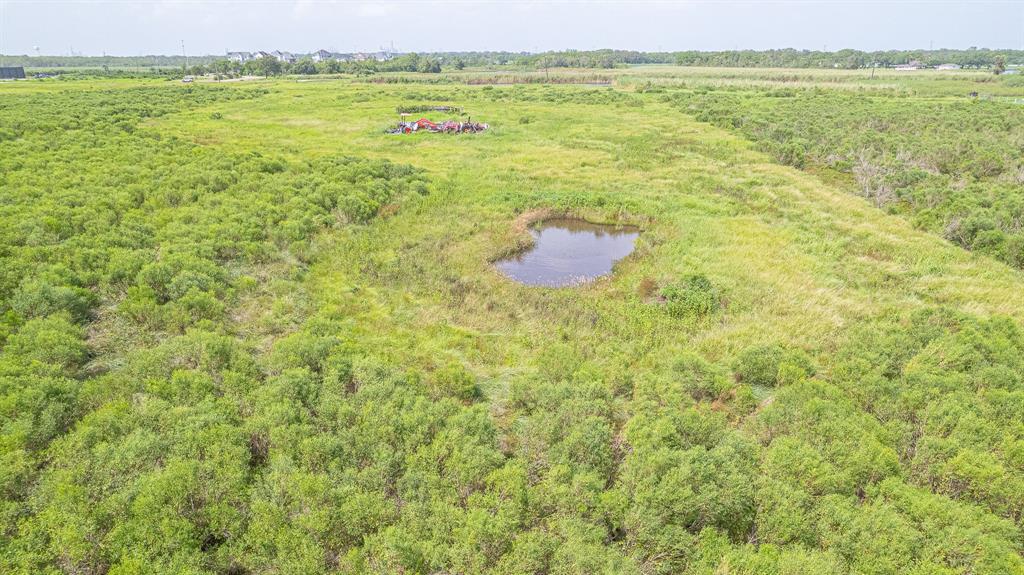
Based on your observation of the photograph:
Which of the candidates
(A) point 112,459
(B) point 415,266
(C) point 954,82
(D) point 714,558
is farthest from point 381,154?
(C) point 954,82

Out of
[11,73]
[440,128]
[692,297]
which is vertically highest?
[11,73]

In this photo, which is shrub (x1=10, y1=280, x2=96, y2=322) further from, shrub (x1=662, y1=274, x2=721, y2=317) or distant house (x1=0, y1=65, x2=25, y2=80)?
distant house (x1=0, y1=65, x2=25, y2=80)

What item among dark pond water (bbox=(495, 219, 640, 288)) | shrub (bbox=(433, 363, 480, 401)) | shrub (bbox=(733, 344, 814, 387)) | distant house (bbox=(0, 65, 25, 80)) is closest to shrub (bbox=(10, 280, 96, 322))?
shrub (bbox=(433, 363, 480, 401))

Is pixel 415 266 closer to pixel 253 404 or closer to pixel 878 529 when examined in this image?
pixel 253 404

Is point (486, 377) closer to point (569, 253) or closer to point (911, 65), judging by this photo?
point (569, 253)

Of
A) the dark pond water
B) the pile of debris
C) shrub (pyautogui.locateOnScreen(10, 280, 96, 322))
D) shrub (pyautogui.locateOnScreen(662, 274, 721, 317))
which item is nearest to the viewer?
shrub (pyautogui.locateOnScreen(10, 280, 96, 322))

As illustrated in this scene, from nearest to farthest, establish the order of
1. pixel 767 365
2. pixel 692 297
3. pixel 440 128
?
pixel 767 365 < pixel 692 297 < pixel 440 128

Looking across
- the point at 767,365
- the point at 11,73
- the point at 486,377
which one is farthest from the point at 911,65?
the point at 11,73
